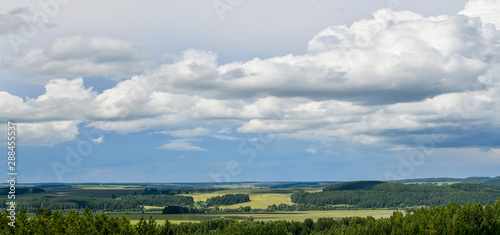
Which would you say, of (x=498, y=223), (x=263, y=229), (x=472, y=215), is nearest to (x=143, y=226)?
(x=263, y=229)

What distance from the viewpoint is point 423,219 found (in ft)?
551

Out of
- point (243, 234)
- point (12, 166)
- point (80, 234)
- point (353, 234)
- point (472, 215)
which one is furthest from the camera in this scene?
point (472, 215)

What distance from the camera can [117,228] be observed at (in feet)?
398

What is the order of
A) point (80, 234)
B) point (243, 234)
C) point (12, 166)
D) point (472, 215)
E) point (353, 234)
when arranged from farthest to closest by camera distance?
point (472, 215) → point (243, 234) → point (353, 234) → point (80, 234) → point (12, 166)

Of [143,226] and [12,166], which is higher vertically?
[12,166]

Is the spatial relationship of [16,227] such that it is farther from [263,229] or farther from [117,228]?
[263,229]

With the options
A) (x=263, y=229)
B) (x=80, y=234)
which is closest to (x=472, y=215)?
(x=263, y=229)

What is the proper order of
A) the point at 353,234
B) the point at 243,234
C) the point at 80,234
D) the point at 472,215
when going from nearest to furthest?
the point at 80,234 < the point at 353,234 < the point at 243,234 < the point at 472,215

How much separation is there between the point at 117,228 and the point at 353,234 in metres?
73.7

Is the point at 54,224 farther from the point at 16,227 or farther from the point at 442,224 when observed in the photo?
the point at 442,224

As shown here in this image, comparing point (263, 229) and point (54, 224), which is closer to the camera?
point (54, 224)

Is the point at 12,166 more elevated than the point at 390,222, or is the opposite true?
the point at 12,166

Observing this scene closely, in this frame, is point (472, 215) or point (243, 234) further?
point (472, 215)

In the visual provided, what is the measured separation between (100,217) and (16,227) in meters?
19.7
